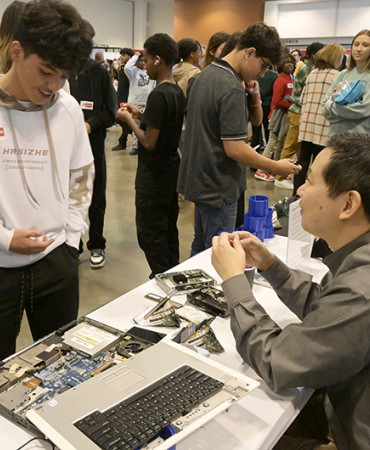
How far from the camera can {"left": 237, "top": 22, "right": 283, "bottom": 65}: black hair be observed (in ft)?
6.33

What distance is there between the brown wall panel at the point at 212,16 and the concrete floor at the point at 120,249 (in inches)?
274

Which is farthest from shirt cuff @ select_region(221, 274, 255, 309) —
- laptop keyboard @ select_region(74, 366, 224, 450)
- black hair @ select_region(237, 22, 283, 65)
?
black hair @ select_region(237, 22, 283, 65)

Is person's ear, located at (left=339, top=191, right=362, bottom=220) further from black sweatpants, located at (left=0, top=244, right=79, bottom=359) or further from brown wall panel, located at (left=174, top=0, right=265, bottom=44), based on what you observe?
brown wall panel, located at (left=174, top=0, right=265, bottom=44)

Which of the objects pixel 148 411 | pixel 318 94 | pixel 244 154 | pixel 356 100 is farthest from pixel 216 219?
pixel 318 94

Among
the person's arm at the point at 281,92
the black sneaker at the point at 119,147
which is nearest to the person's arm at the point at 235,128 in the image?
the person's arm at the point at 281,92

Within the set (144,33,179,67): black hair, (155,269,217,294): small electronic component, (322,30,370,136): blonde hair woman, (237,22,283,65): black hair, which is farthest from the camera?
(322,30,370,136): blonde hair woman

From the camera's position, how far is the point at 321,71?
13.0ft

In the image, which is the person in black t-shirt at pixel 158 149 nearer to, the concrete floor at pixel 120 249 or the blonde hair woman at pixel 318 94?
the concrete floor at pixel 120 249

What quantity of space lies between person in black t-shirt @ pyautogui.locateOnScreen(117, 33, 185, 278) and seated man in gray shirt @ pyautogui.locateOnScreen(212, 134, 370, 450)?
1.44 m

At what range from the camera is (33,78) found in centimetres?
115

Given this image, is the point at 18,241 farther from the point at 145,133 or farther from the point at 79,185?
the point at 145,133

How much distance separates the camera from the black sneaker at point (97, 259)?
3191 mm

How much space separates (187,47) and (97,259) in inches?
72.6

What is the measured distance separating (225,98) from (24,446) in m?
1.52
